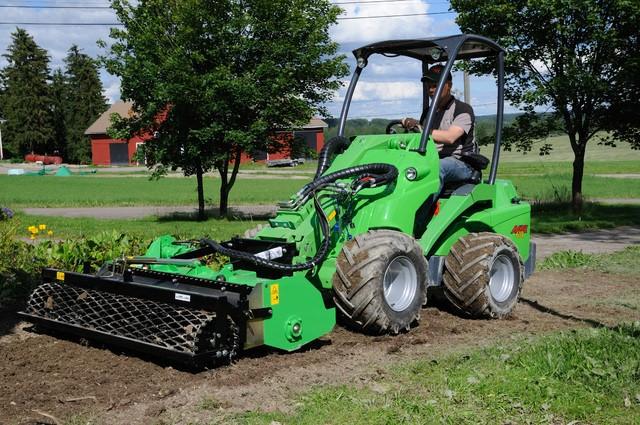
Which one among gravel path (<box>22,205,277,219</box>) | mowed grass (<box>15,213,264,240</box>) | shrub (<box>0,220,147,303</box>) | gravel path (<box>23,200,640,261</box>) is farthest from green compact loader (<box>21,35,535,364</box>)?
gravel path (<box>22,205,277,219</box>)

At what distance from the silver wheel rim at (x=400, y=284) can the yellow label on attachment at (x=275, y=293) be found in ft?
3.78

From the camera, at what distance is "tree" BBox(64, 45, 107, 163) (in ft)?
266

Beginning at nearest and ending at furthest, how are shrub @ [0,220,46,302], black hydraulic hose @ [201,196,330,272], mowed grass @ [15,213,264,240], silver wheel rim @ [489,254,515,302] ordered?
black hydraulic hose @ [201,196,330,272]
silver wheel rim @ [489,254,515,302]
shrub @ [0,220,46,302]
mowed grass @ [15,213,264,240]

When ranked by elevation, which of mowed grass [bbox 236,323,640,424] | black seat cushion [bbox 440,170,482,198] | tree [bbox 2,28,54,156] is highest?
tree [bbox 2,28,54,156]

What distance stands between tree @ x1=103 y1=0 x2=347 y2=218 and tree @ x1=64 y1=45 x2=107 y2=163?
64775 millimetres

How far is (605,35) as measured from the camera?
16.2 meters

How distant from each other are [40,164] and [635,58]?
2624 inches

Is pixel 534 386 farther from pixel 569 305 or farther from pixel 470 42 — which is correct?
pixel 470 42

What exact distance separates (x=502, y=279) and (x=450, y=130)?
65.1 inches

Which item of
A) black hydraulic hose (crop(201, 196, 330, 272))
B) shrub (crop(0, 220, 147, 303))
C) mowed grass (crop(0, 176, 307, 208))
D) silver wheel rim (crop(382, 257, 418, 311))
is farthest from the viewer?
mowed grass (crop(0, 176, 307, 208))

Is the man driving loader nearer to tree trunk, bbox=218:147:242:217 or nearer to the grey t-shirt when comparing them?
the grey t-shirt

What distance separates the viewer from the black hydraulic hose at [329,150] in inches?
283

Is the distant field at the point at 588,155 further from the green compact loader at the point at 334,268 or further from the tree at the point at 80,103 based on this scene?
the green compact loader at the point at 334,268

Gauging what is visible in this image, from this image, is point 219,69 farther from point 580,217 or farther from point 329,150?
point 329,150
